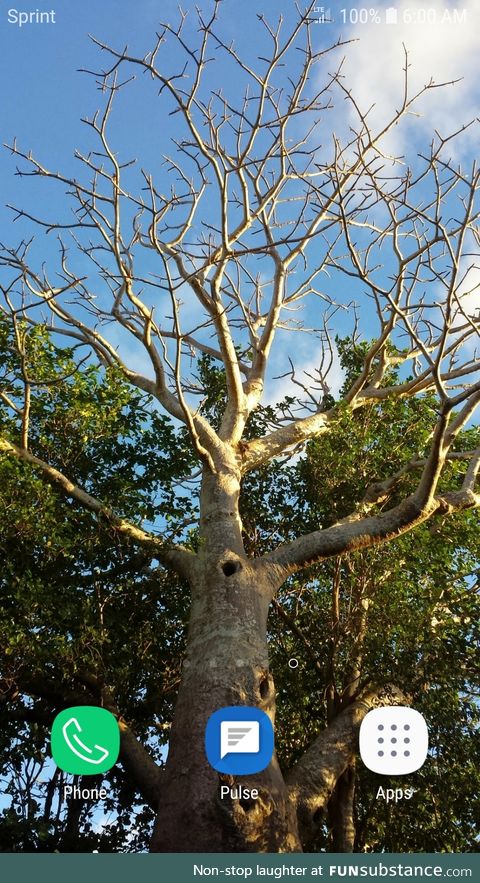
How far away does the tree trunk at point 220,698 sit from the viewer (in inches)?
216

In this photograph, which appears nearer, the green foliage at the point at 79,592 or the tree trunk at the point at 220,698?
the tree trunk at the point at 220,698

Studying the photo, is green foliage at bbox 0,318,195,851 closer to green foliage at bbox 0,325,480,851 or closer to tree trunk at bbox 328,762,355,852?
green foliage at bbox 0,325,480,851

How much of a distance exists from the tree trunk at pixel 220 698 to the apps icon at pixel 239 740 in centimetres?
10

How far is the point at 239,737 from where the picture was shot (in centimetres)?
593

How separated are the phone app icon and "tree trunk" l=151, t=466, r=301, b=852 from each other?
1.92 ft

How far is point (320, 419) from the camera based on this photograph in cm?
1091

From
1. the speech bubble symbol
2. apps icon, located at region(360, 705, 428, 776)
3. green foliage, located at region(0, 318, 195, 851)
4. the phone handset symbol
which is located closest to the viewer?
apps icon, located at region(360, 705, 428, 776)

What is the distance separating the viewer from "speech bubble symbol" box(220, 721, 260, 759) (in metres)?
5.70

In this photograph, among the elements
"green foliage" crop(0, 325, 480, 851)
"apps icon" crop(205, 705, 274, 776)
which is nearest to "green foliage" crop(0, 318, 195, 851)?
"green foliage" crop(0, 325, 480, 851)

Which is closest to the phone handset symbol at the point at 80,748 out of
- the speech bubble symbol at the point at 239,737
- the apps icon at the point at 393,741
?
the speech bubble symbol at the point at 239,737

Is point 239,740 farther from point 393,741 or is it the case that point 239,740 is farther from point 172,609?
point 172,609

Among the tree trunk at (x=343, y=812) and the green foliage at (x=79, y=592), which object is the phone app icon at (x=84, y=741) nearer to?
the green foliage at (x=79, y=592)

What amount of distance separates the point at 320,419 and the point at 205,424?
221 cm
